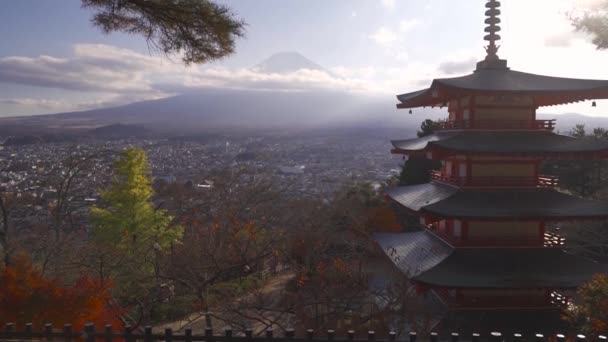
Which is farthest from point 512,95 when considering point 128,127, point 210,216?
point 128,127

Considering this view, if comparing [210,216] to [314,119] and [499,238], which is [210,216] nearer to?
[499,238]

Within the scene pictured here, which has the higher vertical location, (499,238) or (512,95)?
(512,95)

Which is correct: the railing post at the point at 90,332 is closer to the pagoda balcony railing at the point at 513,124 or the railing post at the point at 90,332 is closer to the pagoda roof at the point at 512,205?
the pagoda roof at the point at 512,205

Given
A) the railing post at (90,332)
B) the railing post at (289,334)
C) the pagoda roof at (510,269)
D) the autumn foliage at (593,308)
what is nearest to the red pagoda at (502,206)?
the pagoda roof at (510,269)

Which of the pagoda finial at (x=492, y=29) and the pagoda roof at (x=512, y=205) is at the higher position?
the pagoda finial at (x=492, y=29)

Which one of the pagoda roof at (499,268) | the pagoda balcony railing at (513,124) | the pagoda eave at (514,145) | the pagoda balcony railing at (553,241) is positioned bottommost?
the pagoda roof at (499,268)

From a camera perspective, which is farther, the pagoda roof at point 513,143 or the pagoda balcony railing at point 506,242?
the pagoda balcony railing at point 506,242
